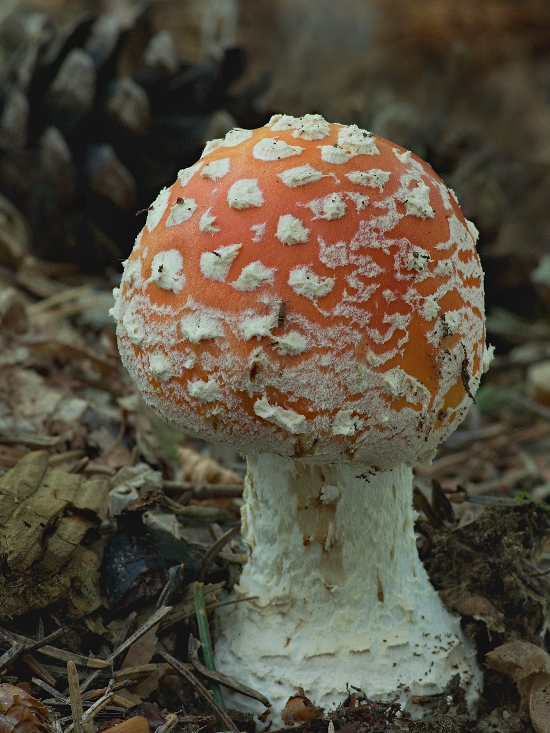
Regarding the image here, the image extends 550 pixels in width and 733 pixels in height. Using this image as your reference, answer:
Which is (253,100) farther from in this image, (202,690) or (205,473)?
(202,690)

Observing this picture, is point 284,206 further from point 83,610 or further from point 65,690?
point 65,690

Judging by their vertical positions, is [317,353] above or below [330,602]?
above

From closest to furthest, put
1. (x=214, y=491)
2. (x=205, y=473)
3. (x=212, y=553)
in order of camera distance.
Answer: (x=212, y=553) < (x=214, y=491) < (x=205, y=473)

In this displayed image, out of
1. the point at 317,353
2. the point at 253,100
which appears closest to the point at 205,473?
the point at 317,353

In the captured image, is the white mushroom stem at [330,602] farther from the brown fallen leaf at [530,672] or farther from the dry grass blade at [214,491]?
the dry grass blade at [214,491]

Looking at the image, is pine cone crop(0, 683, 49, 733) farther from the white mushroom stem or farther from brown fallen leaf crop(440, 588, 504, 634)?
brown fallen leaf crop(440, 588, 504, 634)
